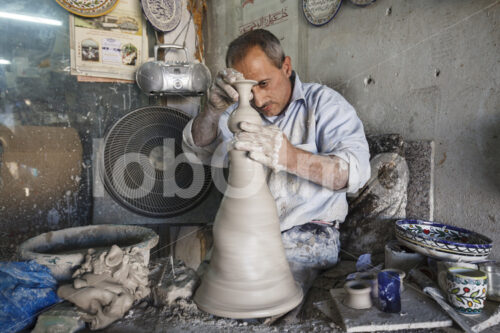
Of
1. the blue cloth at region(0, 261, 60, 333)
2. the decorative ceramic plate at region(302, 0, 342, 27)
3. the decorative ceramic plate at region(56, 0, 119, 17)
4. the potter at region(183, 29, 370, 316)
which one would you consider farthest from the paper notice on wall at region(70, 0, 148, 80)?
the blue cloth at region(0, 261, 60, 333)

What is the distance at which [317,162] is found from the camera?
149cm

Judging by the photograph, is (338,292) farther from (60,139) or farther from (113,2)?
(113,2)

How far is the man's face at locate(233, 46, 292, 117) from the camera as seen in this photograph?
5.93 feet

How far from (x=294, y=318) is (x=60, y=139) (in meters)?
2.50

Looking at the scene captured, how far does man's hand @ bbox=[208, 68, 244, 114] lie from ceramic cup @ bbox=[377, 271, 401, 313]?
1.01 meters

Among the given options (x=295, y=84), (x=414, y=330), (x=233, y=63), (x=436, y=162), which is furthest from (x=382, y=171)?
(x=233, y=63)

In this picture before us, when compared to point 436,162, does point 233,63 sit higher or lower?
higher

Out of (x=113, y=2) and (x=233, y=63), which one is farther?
(x=113, y=2)

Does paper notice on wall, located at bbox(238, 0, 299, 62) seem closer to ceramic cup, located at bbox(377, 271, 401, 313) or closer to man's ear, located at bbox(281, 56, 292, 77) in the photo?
man's ear, located at bbox(281, 56, 292, 77)

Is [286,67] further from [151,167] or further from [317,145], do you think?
[151,167]

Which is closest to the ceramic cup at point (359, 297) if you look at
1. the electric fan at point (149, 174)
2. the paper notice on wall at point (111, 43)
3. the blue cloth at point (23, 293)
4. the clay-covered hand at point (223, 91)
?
the clay-covered hand at point (223, 91)

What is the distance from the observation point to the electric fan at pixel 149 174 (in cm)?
248

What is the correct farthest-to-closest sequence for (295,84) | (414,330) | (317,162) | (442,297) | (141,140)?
(141,140) < (295,84) < (317,162) < (442,297) < (414,330)

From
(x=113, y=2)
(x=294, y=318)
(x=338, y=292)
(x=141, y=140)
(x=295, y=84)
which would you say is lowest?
(x=294, y=318)
